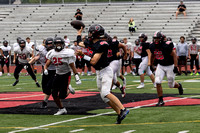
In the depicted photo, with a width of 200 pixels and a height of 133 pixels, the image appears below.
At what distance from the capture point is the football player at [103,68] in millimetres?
9266

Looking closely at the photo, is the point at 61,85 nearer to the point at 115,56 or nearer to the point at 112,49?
the point at 112,49

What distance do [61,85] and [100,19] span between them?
25544mm

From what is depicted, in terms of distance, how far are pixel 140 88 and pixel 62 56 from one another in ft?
23.6

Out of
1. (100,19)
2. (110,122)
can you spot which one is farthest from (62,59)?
(100,19)

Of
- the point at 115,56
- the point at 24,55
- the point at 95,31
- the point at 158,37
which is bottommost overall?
the point at 24,55

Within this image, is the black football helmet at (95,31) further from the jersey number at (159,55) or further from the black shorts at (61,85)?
the jersey number at (159,55)

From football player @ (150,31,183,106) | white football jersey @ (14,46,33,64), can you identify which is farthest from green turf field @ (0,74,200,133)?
white football jersey @ (14,46,33,64)

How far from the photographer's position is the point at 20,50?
20203 mm

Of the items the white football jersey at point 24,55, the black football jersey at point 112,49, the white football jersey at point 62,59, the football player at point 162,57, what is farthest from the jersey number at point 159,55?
the white football jersey at point 24,55

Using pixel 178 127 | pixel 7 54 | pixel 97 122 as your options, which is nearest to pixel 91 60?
pixel 97 122

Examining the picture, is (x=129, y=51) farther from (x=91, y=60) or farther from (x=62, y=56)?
(x=91, y=60)

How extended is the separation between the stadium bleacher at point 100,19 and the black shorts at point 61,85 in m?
21.8

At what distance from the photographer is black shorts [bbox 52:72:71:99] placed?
1110cm

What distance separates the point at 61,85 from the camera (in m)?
11.2
